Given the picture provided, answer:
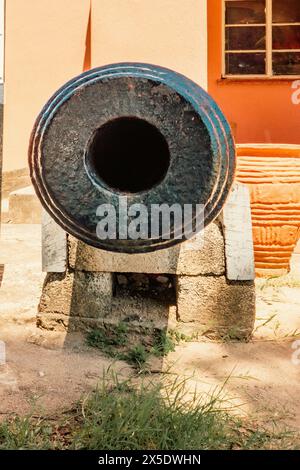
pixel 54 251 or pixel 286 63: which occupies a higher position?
pixel 286 63

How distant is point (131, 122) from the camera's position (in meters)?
1.76

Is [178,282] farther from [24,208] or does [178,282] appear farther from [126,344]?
[24,208]

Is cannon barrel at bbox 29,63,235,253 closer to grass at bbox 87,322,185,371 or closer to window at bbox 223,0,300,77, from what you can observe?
grass at bbox 87,322,185,371

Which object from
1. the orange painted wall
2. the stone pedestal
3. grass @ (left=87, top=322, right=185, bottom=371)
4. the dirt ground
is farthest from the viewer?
the orange painted wall

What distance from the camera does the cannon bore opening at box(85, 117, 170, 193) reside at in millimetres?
1741

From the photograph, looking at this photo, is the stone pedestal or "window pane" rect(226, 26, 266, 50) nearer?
the stone pedestal

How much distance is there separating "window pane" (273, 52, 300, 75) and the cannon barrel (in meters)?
5.29

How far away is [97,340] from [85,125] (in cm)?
129

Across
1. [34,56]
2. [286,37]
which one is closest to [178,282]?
[34,56]

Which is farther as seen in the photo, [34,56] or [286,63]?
[286,63]

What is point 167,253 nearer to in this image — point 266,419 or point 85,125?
point 266,419

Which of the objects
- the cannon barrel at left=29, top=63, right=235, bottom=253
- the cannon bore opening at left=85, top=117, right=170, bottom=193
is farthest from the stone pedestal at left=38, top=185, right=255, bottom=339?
the cannon barrel at left=29, top=63, right=235, bottom=253

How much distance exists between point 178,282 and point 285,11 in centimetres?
510

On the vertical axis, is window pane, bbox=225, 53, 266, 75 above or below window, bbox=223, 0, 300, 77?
below
